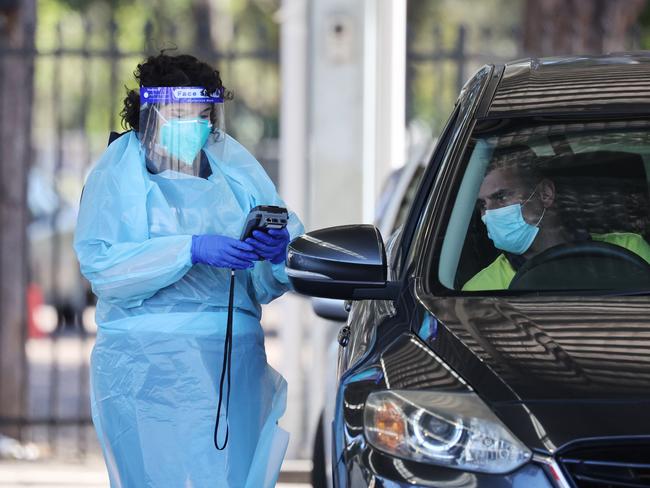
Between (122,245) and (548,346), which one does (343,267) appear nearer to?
(548,346)

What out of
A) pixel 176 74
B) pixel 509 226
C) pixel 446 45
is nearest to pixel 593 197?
pixel 509 226

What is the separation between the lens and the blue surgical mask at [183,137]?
4285mm

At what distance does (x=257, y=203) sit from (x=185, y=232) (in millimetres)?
258

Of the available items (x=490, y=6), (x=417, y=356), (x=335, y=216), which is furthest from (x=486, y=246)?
(x=490, y=6)

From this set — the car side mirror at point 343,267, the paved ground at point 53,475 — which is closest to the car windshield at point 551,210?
the car side mirror at point 343,267

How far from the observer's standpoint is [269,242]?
4.07 meters

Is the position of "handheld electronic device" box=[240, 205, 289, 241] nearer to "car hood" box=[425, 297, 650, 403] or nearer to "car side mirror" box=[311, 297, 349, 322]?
"car hood" box=[425, 297, 650, 403]

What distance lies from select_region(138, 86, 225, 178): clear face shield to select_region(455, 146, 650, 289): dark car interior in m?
0.90

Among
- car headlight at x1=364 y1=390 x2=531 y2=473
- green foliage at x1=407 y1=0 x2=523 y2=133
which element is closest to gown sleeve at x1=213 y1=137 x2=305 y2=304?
car headlight at x1=364 y1=390 x2=531 y2=473

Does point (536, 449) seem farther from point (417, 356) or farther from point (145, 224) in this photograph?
point (145, 224)

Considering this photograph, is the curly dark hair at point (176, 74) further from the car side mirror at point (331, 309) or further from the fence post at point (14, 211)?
the fence post at point (14, 211)

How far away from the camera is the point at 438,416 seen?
3.04m

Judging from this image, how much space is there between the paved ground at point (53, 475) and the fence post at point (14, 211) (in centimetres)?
78

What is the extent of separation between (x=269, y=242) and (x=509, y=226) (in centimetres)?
66
